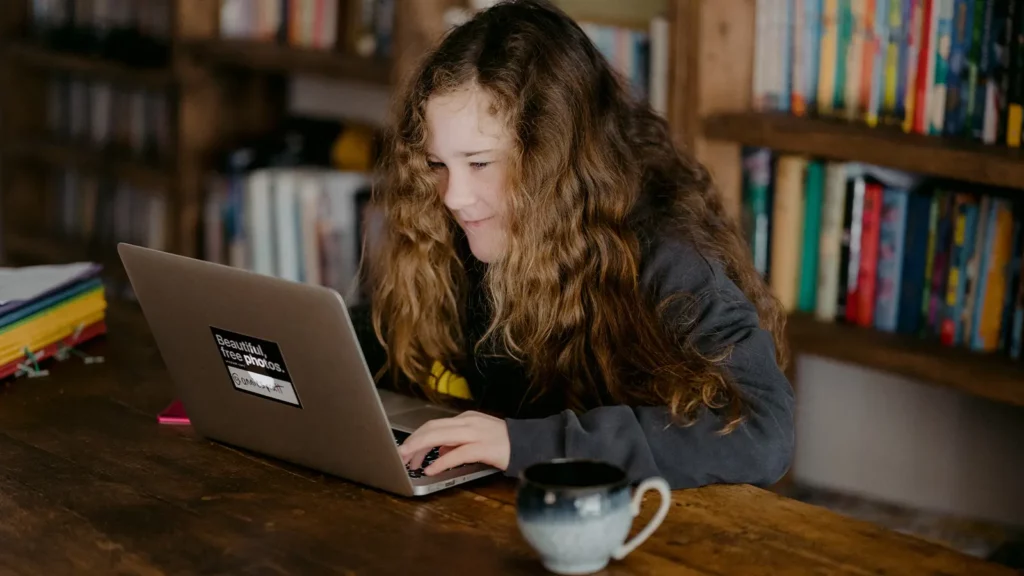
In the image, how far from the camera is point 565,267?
1.63 metres

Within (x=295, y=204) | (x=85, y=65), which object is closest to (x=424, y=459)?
(x=295, y=204)

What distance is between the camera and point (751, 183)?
7.97 ft

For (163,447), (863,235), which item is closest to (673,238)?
(163,447)

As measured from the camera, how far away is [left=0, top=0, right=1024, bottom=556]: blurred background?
2.16 m

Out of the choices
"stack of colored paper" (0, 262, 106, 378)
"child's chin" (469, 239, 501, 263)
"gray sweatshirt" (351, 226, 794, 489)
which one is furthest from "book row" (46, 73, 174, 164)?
"gray sweatshirt" (351, 226, 794, 489)

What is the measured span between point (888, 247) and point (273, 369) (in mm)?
1282

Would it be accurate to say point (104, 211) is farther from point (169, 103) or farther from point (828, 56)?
point (828, 56)

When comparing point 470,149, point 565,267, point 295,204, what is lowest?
point 295,204

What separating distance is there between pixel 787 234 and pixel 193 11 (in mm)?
1519

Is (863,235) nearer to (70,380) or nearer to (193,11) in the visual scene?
(70,380)

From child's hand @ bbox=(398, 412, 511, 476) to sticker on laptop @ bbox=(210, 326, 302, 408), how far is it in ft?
0.43

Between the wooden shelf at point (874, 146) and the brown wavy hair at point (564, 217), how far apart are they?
466mm

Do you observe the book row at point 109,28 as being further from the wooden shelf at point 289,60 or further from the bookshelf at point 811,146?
the bookshelf at point 811,146

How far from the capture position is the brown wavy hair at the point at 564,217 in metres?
1.58
